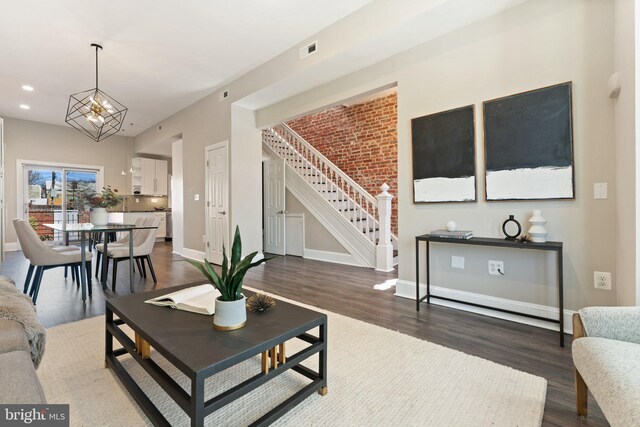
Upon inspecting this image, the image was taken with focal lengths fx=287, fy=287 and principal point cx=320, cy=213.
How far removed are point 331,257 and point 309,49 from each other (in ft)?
10.9

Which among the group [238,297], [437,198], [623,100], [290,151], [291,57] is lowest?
[238,297]

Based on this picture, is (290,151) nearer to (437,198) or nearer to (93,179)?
(437,198)

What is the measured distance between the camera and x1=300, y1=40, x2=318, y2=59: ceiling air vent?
3.44m

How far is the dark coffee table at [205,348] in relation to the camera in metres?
1.04

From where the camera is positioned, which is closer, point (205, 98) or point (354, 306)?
point (354, 306)

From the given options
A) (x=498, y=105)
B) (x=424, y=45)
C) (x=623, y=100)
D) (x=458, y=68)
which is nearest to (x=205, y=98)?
(x=424, y=45)

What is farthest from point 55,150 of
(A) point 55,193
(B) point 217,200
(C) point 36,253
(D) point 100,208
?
(C) point 36,253

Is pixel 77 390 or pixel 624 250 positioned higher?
pixel 624 250

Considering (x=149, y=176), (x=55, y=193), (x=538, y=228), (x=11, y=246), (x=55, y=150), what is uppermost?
(x=55, y=150)

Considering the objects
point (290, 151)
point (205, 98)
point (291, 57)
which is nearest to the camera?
point (291, 57)

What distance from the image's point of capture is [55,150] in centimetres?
728

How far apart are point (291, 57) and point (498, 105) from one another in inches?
99.0

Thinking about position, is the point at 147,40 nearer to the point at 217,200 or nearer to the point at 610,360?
the point at 217,200

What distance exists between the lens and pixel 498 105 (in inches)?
101
